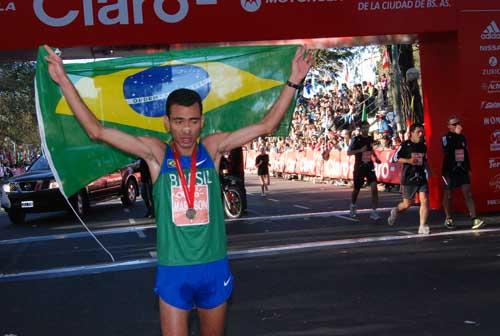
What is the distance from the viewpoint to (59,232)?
580 inches

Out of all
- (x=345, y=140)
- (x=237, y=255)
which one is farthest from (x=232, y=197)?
(x=345, y=140)

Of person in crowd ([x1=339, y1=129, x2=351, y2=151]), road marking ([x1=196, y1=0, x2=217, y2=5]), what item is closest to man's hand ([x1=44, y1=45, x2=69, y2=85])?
road marking ([x1=196, y1=0, x2=217, y2=5])

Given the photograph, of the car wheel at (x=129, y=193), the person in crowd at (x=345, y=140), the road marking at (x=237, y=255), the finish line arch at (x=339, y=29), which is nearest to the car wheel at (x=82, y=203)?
the car wheel at (x=129, y=193)

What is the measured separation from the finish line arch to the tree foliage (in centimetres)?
2303

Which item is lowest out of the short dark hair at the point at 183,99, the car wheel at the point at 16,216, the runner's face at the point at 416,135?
the car wheel at the point at 16,216

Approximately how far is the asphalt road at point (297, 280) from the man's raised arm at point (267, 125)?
2.43 m

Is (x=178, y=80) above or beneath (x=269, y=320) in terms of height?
above

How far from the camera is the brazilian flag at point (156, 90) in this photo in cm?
475

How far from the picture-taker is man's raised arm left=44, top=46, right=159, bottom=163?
3.81m

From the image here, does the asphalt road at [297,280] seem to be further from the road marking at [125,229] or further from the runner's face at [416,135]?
the runner's face at [416,135]

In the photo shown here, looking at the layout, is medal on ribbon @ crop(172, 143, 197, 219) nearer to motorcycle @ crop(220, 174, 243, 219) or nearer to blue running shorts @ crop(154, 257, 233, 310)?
blue running shorts @ crop(154, 257, 233, 310)

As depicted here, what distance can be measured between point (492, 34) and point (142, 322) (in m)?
9.62

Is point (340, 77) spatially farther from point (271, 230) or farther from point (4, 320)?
point (4, 320)

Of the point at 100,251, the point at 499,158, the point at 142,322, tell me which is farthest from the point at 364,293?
the point at 499,158
